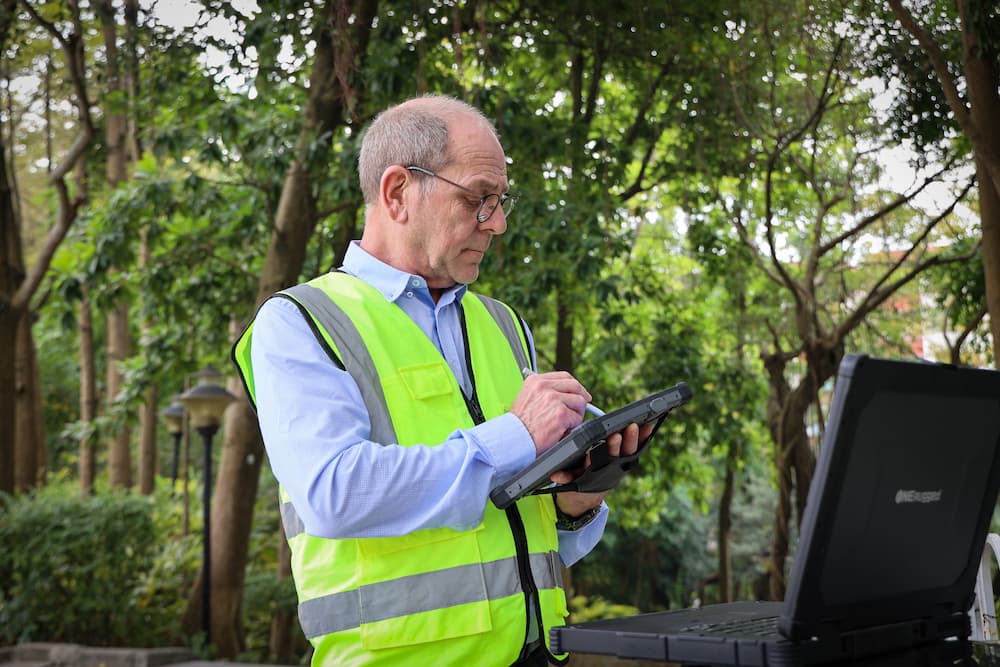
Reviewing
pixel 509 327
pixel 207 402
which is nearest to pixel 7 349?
pixel 207 402

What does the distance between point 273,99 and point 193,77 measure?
1.04m

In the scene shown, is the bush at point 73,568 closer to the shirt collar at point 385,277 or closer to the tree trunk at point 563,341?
the tree trunk at point 563,341

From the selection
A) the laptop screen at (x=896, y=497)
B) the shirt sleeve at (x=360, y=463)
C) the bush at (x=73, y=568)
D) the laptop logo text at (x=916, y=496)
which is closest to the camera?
the laptop screen at (x=896, y=497)

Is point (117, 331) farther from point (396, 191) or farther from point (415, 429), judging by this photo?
point (415, 429)

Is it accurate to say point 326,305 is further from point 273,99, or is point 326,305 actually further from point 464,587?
point 273,99

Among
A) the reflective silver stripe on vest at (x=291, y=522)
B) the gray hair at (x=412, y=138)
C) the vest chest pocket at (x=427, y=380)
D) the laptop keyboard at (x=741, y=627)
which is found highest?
the gray hair at (x=412, y=138)

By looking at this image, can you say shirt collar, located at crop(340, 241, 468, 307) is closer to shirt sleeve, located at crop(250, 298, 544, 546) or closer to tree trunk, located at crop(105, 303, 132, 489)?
shirt sleeve, located at crop(250, 298, 544, 546)

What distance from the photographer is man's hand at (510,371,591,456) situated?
191 centimetres

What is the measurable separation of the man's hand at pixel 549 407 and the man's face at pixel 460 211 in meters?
0.39

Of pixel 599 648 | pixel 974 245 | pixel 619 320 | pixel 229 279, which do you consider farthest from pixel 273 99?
pixel 599 648

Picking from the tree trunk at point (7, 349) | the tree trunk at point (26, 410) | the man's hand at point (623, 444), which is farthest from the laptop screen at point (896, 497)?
the tree trunk at point (26, 410)

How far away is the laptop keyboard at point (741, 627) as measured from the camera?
4.83 ft

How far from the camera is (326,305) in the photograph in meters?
2.11

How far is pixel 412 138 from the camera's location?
2.24 m
